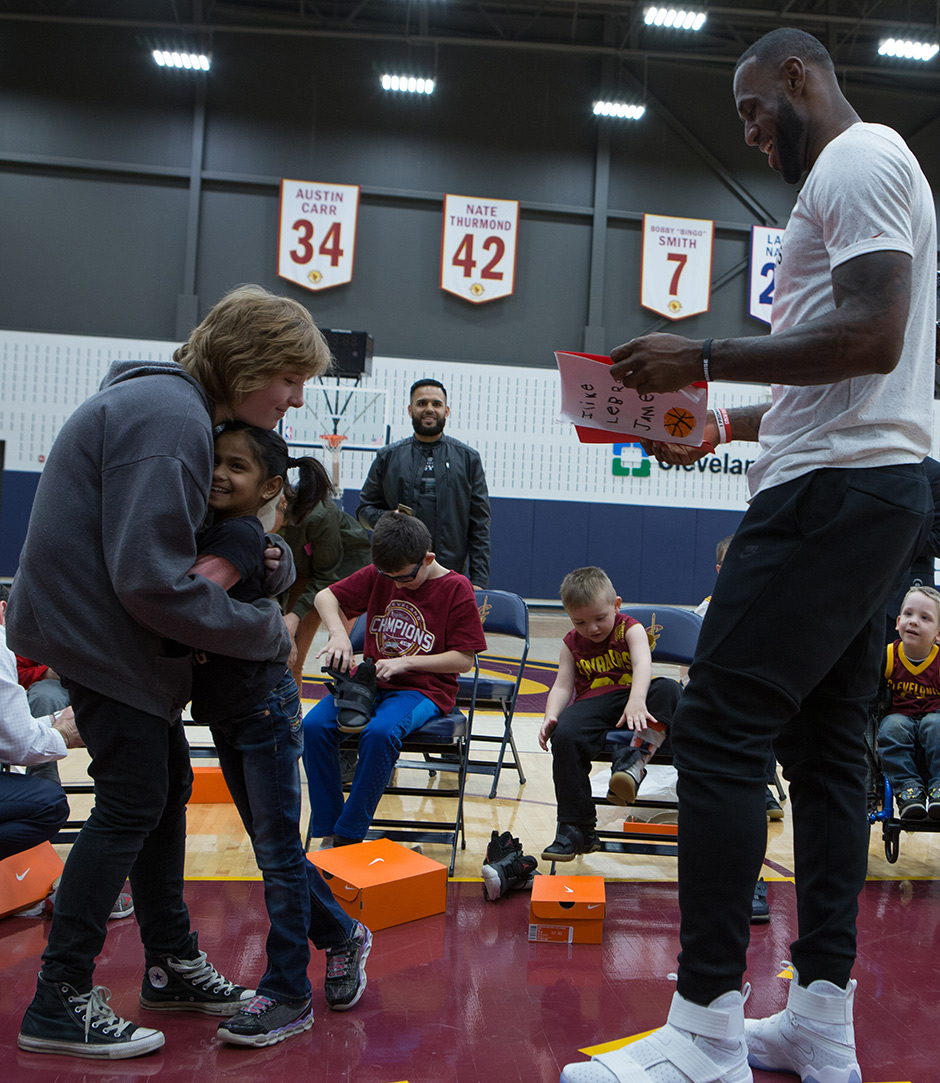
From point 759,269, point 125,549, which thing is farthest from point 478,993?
point 759,269

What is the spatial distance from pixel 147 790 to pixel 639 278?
11959 millimetres

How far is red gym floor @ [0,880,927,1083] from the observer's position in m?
1.80

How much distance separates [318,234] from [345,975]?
1127cm

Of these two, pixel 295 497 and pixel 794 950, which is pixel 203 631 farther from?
pixel 794 950

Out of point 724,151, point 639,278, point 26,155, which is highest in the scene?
point 724,151

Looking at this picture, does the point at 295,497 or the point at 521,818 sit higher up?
the point at 295,497

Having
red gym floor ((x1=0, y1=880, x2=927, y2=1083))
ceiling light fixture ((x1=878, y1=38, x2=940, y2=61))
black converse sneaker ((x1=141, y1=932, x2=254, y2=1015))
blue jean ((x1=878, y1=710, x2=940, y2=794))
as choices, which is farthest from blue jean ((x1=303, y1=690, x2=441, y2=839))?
ceiling light fixture ((x1=878, y1=38, x2=940, y2=61))

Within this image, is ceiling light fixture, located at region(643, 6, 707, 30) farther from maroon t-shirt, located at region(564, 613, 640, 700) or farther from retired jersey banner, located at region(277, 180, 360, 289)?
maroon t-shirt, located at region(564, 613, 640, 700)

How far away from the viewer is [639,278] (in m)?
12.6

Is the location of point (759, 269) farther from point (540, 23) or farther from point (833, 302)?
point (833, 302)

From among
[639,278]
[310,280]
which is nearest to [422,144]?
[310,280]

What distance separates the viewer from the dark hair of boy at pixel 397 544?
327 centimetres

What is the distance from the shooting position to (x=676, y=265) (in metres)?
12.5

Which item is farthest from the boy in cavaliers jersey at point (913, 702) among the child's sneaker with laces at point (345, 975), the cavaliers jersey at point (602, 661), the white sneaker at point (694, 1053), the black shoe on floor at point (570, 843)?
the child's sneaker with laces at point (345, 975)
